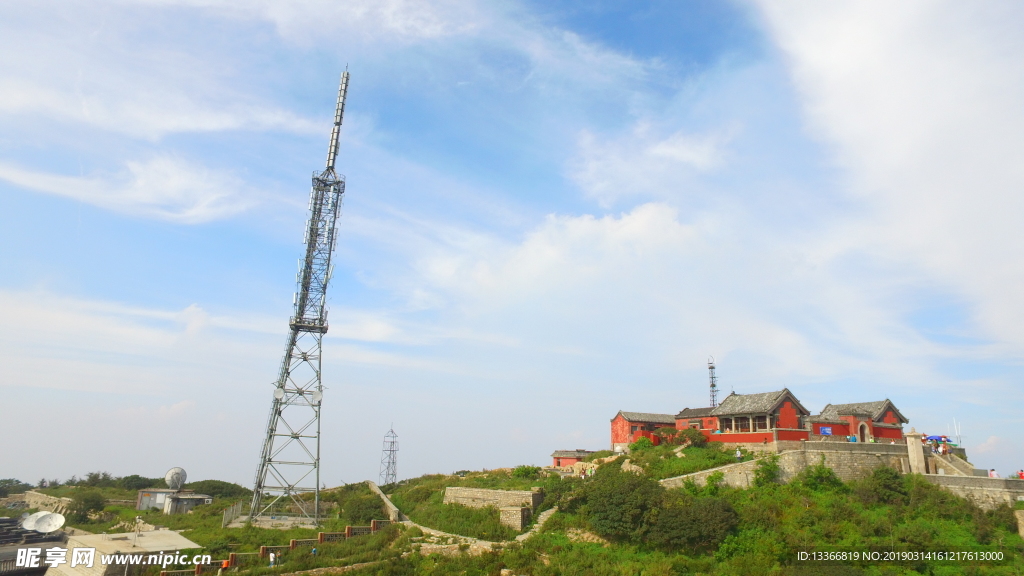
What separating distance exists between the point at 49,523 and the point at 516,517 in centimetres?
3610

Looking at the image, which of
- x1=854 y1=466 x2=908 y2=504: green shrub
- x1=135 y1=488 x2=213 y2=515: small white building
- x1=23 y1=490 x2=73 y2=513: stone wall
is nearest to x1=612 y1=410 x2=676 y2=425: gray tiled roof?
x1=854 y1=466 x2=908 y2=504: green shrub

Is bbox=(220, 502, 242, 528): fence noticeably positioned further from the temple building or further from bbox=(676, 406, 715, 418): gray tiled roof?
the temple building

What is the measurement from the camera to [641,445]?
44188 millimetres

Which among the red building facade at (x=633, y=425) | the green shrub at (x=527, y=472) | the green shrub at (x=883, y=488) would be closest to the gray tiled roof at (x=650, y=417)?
the red building facade at (x=633, y=425)

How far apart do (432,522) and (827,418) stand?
2877 centimetres

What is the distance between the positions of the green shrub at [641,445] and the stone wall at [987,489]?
17.9 m

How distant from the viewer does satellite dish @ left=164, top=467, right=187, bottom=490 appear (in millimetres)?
62688

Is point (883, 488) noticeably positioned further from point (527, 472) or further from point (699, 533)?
point (527, 472)

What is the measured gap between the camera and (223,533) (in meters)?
38.0

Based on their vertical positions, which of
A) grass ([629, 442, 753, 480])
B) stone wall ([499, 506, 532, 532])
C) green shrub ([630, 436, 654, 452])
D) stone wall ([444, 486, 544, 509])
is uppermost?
green shrub ([630, 436, 654, 452])

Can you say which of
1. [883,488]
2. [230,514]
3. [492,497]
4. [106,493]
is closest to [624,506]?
[492,497]

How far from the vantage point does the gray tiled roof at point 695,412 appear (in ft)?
148

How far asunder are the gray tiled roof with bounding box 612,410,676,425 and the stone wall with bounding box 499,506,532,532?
635 inches

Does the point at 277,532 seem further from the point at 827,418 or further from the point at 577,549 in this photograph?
the point at 827,418
